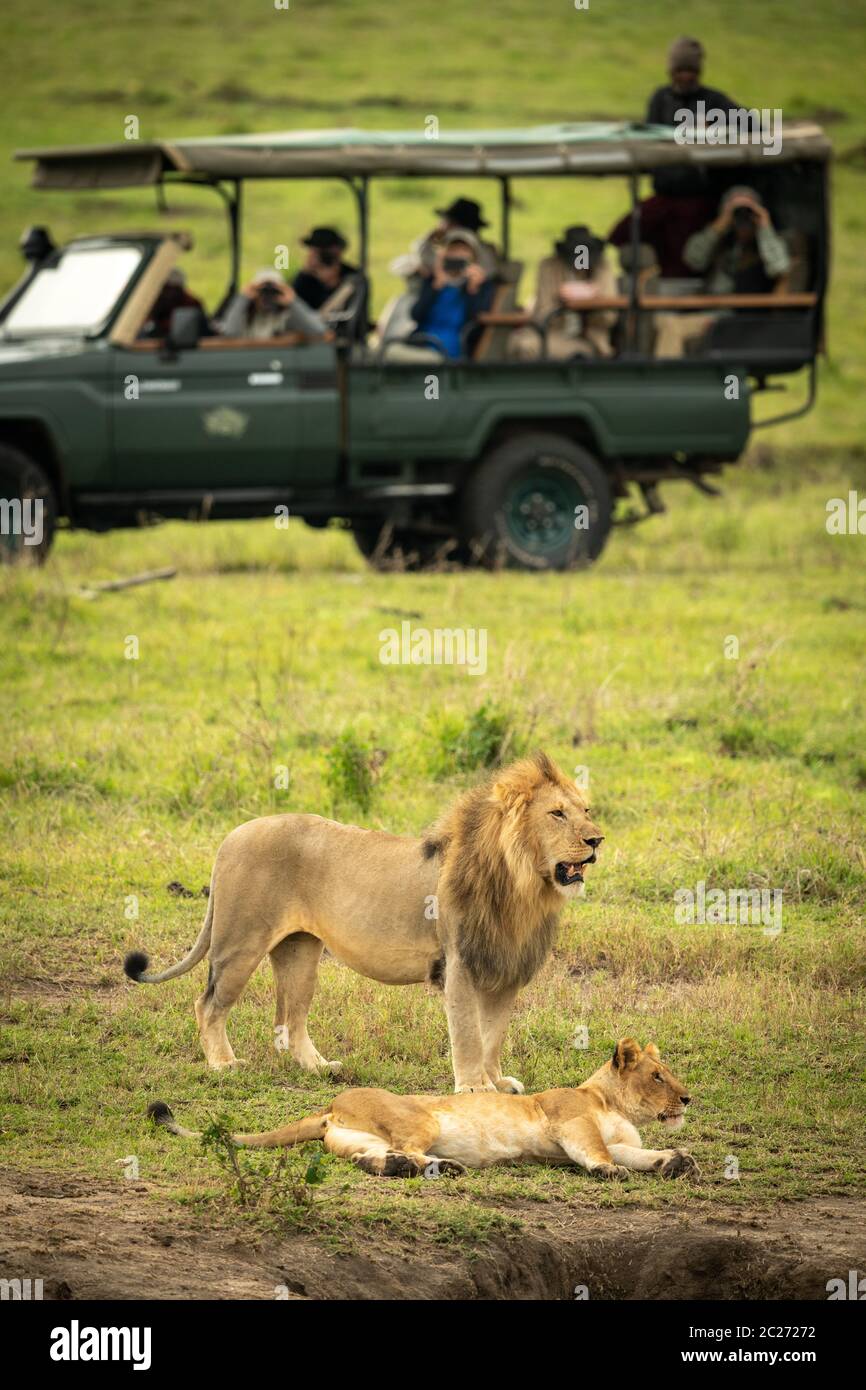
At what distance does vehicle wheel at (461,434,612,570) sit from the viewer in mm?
13898

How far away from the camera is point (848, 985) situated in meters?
6.94

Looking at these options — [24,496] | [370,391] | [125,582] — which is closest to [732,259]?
[370,391]

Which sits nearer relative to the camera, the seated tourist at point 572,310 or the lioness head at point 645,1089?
Answer: the lioness head at point 645,1089

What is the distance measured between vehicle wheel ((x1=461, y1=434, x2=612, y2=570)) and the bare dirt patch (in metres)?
8.91

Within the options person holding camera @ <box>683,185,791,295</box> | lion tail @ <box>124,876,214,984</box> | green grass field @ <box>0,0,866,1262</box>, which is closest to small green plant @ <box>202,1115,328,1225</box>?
green grass field @ <box>0,0,866,1262</box>

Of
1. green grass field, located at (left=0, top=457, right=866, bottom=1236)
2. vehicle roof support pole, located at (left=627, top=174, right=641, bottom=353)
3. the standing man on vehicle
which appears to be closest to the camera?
green grass field, located at (left=0, top=457, right=866, bottom=1236)

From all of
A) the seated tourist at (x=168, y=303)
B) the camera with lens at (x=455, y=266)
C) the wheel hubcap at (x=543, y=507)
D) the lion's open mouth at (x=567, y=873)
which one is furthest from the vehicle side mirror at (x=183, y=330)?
the lion's open mouth at (x=567, y=873)

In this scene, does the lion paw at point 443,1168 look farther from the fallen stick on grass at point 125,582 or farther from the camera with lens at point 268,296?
the camera with lens at point 268,296

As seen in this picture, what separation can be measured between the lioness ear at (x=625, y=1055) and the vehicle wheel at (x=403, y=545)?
28.6ft

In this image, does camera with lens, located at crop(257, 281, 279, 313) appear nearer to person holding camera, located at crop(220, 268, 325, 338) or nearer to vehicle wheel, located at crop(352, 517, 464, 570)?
person holding camera, located at crop(220, 268, 325, 338)

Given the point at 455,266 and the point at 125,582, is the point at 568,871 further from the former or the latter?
the point at 455,266

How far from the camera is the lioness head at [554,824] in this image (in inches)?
229

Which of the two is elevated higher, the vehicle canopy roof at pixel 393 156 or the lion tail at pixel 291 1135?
the vehicle canopy roof at pixel 393 156

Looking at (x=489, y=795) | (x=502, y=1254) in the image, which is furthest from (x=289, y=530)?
(x=502, y=1254)
